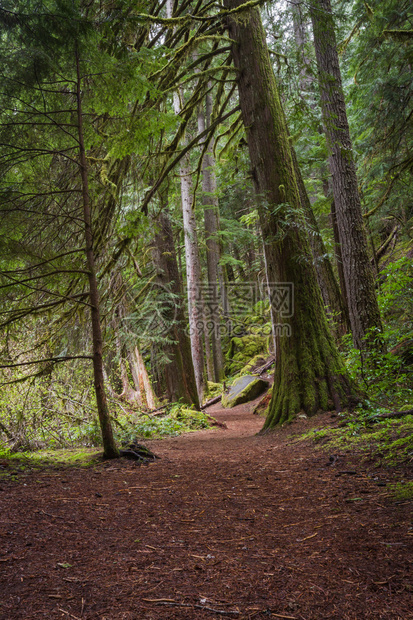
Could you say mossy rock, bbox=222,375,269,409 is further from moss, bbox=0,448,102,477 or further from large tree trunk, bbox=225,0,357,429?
moss, bbox=0,448,102,477

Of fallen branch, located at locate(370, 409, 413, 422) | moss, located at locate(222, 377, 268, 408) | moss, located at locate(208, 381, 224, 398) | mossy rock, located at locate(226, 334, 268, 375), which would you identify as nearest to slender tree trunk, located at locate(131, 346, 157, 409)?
moss, located at locate(222, 377, 268, 408)

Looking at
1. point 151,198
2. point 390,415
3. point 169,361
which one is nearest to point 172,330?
point 169,361

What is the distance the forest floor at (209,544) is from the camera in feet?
5.66

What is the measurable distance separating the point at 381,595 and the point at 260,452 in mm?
3324

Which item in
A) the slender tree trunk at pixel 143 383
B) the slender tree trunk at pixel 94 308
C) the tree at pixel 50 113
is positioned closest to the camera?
the tree at pixel 50 113

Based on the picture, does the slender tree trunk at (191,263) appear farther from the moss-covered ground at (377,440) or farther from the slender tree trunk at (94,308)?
the moss-covered ground at (377,440)

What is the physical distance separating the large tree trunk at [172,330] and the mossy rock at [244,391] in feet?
14.0

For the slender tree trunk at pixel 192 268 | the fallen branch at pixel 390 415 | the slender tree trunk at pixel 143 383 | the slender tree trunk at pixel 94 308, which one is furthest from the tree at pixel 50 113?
the slender tree trunk at pixel 192 268

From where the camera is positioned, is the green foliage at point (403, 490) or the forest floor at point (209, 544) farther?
the green foliage at point (403, 490)

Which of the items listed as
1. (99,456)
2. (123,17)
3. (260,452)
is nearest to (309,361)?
(260,452)

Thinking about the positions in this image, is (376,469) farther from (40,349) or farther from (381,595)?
(40,349)

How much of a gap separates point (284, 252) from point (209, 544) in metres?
4.58

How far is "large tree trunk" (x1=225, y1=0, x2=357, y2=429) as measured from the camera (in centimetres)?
591

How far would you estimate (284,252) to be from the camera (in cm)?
620
